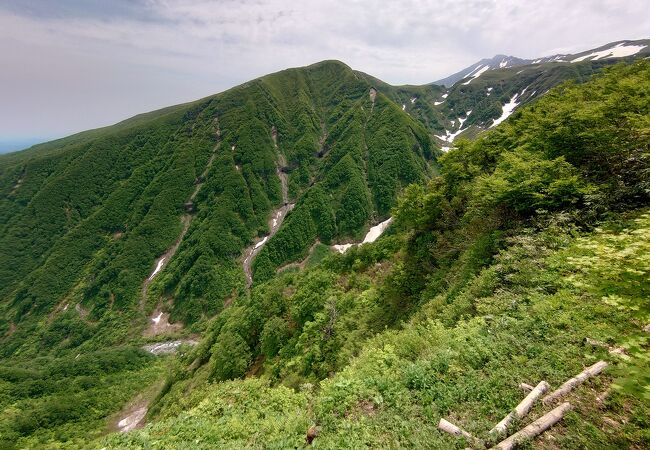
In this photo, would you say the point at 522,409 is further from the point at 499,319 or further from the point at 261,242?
the point at 261,242

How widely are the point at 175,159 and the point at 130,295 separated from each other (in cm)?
9080

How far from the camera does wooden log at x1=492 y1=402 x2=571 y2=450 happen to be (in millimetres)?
6840

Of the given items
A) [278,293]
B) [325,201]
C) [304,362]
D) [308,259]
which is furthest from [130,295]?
[304,362]

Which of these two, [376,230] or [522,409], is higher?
[522,409]

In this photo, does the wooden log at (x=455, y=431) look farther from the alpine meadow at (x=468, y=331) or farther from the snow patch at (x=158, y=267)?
the snow patch at (x=158, y=267)

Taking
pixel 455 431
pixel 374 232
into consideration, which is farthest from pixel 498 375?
pixel 374 232

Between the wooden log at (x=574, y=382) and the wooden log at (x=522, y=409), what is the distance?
192 millimetres

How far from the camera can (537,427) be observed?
23.0ft

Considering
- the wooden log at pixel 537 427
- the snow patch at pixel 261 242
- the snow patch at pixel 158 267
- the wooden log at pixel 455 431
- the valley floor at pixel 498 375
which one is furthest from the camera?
the snow patch at pixel 261 242

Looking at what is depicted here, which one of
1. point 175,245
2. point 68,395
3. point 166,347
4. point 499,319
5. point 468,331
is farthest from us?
point 175,245

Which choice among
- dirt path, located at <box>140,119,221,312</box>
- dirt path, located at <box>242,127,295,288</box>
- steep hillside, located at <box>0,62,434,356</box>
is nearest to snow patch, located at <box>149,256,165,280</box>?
dirt path, located at <box>140,119,221,312</box>

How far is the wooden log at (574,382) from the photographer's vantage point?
7.65 m

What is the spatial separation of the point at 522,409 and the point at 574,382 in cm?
162

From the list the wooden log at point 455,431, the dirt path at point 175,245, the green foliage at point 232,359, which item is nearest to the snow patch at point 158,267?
the dirt path at point 175,245
